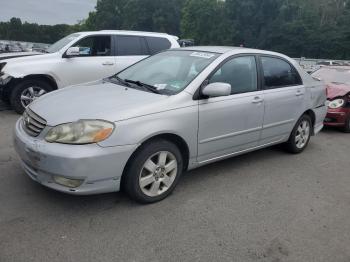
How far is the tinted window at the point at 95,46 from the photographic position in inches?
308

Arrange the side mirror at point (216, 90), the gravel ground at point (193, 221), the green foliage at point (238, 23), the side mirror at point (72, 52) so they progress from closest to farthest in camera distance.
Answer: the gravel ground at point (193, 221), the side mirror at point (216, 90), the side mirror at point (72, 52), the green foliage at point (238, 23)

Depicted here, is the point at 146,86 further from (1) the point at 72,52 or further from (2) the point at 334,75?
(2) the point at 334,75

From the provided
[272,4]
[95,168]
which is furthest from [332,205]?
Answer: [272,4]

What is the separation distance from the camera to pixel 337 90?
26.0 feet

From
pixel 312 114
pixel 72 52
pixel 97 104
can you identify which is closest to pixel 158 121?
pixel 97 104

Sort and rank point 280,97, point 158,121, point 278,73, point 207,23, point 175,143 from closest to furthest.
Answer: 1. point 158,121
2. point 175,143
3. point 280,97
4. point 278,73
5. point 207,23

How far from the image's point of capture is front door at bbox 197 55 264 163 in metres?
4.11

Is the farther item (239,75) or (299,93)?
(299,93)

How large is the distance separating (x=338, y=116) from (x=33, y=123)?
6.13 meters

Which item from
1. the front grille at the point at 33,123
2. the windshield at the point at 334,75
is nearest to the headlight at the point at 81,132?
the front grille at the point at 33,123

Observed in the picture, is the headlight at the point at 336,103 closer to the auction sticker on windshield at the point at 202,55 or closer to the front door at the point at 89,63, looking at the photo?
the auction sticker on windshield at the point at 202,55

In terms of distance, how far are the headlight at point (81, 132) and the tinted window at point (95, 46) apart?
15.7 feet

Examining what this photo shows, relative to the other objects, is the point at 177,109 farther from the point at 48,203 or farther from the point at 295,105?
the point at 295,105

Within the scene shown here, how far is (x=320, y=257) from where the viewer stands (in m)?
3.11
